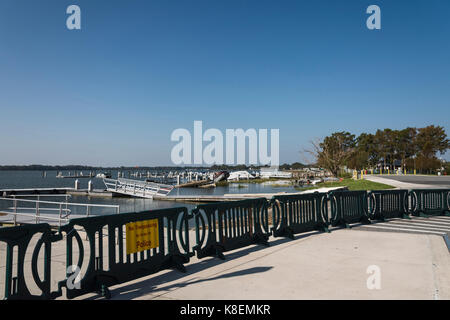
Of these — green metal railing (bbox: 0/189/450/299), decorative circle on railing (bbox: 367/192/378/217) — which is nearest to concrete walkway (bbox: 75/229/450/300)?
green metal railing (bbox: 0/189/450/299)

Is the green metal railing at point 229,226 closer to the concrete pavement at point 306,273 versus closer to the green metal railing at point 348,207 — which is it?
the concrete pavement at point 306,273

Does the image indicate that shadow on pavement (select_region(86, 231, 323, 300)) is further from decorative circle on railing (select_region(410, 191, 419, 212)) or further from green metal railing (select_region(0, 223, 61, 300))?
decorative circle on railing (select_region(410, 191, 419, 212))

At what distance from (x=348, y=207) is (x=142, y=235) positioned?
7.88 metres

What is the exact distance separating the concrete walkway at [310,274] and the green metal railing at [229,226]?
0.72ft

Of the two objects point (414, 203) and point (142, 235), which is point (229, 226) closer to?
point (142, 235)

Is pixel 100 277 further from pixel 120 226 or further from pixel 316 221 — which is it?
pixel 316 221

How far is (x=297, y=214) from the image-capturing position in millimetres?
9734

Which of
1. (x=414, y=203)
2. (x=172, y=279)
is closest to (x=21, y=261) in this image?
(x=172, y=279)

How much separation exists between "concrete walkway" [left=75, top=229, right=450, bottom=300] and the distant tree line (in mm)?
51966

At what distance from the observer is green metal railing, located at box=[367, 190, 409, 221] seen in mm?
12219

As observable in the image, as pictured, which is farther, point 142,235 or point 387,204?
point 387,204
